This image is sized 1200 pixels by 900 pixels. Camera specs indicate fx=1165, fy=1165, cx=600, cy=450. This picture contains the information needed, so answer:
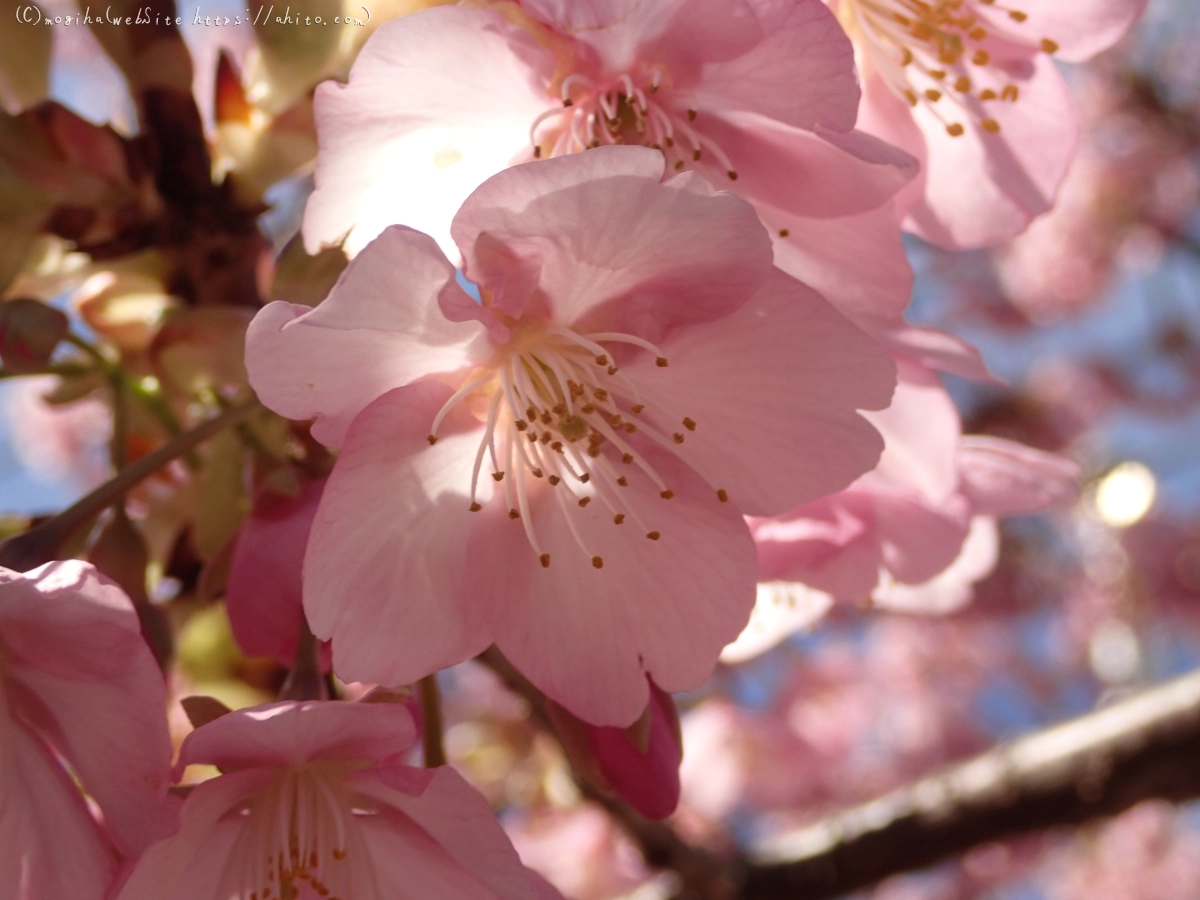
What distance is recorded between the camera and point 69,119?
922mm

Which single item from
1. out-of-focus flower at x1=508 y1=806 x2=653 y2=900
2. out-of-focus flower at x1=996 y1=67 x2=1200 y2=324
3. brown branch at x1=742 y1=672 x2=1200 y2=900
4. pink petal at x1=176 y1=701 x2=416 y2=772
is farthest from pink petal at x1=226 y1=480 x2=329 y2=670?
out-of-focus flower at x1=996 y1=67 x2=1200 y2=324

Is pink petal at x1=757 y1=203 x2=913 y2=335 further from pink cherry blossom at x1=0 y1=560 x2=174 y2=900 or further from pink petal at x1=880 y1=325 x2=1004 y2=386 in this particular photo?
pink cherry blossom at x1=0 y1=560 x2=174 y2=900

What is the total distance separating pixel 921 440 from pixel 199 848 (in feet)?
1.88

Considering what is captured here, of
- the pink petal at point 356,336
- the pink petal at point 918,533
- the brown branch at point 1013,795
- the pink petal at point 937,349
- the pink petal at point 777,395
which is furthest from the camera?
the brown branch at point 1013,795

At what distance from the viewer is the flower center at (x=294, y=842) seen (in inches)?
28.0

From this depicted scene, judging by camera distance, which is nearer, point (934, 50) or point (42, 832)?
point (42, 832)

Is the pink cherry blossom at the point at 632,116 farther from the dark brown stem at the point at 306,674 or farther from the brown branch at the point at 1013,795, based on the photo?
the brown branch at the point at 1013,795

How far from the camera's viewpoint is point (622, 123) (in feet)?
2.56

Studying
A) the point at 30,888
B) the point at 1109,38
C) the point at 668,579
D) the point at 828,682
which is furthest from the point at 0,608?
the point at 828,682

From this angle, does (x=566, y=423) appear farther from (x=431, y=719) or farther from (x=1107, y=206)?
(x=1107, y=206)

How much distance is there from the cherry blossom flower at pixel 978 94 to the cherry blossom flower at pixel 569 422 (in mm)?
262

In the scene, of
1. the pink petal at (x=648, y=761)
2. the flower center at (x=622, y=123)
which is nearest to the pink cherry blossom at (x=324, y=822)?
the pink petal at (x=648, y=761)

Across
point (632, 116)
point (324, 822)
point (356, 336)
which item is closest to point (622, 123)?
point (632, 116)

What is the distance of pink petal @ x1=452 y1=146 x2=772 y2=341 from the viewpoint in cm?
59
